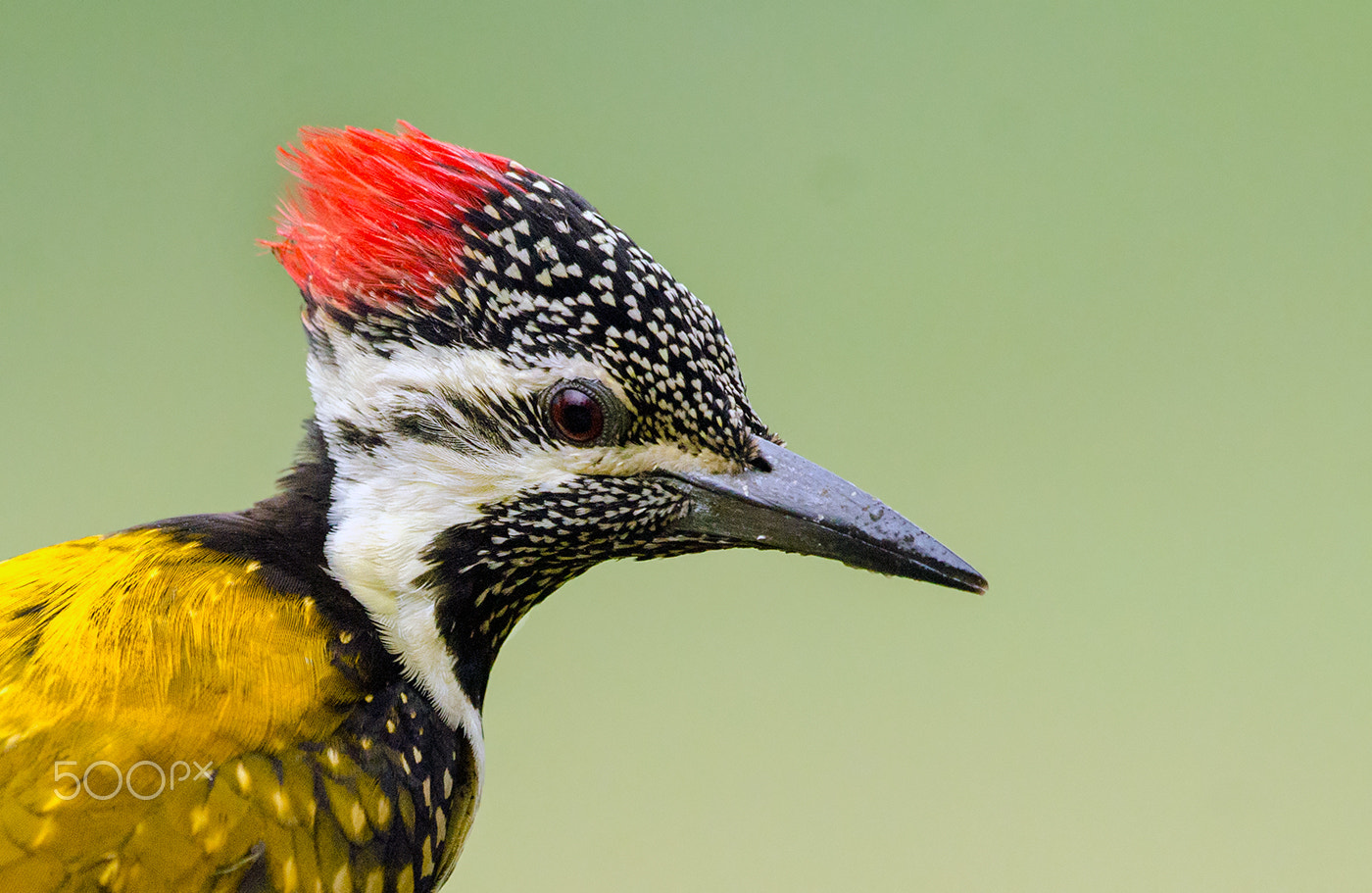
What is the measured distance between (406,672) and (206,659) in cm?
26

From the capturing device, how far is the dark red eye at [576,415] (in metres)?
1.47

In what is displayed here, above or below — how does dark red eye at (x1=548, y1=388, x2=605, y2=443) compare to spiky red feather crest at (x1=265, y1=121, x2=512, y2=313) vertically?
below

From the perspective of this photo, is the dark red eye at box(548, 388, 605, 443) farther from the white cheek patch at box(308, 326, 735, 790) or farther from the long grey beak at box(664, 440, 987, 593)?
the long grey beak at box(664, 440, 987, 593)

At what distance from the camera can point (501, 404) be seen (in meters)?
1.47

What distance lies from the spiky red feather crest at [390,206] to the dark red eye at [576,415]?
0.21 metres

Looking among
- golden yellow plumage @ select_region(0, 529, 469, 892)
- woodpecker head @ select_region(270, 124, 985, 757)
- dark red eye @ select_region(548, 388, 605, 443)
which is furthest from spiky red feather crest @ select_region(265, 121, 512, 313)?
golden yellow plumage @ select_region(0, 529, 469, 892)

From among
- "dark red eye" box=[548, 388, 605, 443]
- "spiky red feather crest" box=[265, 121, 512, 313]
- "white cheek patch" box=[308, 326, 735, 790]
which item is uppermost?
"spiky red feather crest" box=[265, 121, 512, 313]

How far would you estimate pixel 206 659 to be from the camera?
1416 mm

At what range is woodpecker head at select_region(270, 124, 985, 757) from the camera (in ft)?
4.83

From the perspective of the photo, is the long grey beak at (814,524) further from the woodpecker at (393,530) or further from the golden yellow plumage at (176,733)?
the golden yellow plumage at (176,733)

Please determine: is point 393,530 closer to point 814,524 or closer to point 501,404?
point 501,404

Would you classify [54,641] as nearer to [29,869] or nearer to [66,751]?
[66,751]

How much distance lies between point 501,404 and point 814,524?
1.47ft

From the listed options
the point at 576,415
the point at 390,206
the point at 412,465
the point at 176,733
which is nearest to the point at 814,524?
the point at 576,415
